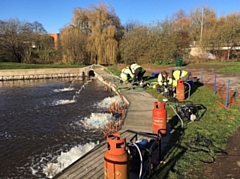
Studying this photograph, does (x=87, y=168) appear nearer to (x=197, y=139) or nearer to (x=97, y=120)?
(x=197, y=139)

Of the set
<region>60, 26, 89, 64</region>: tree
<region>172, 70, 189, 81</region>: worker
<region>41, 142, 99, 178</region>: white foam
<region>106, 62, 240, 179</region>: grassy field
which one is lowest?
<region>41, 142, 99, 178</region>: white foam

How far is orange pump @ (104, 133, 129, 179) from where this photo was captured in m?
3.48

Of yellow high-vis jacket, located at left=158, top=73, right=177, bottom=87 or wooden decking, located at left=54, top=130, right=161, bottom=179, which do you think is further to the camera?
yellow high-vis jacket, located at left=158, top=73, right=177, bottom=87

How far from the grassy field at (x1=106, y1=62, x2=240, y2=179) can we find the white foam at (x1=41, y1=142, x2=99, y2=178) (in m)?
2.58

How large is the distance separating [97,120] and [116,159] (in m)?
6.06

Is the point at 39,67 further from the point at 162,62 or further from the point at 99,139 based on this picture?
the point at 99,139

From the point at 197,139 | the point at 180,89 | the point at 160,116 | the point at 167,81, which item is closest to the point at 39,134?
the point at 160,116

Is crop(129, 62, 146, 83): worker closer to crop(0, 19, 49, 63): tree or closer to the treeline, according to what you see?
the treeline

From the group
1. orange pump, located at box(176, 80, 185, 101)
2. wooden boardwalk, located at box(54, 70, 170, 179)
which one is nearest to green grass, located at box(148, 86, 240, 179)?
wooden boardwalk, located at box(54, 70, 170, 179)

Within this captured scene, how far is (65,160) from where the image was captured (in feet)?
20.2

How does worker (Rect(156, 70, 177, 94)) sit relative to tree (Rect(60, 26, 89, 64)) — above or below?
below

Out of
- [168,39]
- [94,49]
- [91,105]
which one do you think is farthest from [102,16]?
[91,105]

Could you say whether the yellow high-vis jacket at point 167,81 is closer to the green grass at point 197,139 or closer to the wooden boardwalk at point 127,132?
the wooden boardwalk at point 127,132

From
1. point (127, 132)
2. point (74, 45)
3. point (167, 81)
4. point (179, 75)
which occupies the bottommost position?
point (127, 132)
